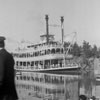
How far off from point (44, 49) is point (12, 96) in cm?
2749

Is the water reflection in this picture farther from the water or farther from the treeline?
the treeline

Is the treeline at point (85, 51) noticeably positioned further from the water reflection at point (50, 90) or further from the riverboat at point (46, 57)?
the water reflection at point (50, 90)

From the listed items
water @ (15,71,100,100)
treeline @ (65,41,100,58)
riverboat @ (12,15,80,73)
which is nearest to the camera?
water @ (15,71,100,100)

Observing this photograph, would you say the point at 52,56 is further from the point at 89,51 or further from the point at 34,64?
the point at 89,51

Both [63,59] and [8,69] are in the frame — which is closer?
A: [8,69]

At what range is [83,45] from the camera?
4478 centimetres

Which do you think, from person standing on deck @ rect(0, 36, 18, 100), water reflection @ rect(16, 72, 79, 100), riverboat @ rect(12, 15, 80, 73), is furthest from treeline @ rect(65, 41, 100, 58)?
person standing on deck @ rect(0, 36, 18, 100)

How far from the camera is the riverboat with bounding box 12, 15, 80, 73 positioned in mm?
28453

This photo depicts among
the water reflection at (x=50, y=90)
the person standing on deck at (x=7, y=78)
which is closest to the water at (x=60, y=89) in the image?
the water reflection at (x=50, y=90)

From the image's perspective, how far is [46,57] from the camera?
29.2 meters

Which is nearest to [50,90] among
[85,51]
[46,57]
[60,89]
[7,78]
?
[60,89]

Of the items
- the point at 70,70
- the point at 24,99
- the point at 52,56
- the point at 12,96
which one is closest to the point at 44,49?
the point at 52,56

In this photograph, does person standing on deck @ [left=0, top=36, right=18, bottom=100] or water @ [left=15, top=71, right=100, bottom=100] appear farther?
water @ [left=15, top=71, right=100, bottom=100]

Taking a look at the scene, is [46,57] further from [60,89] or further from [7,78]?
[7,78]
